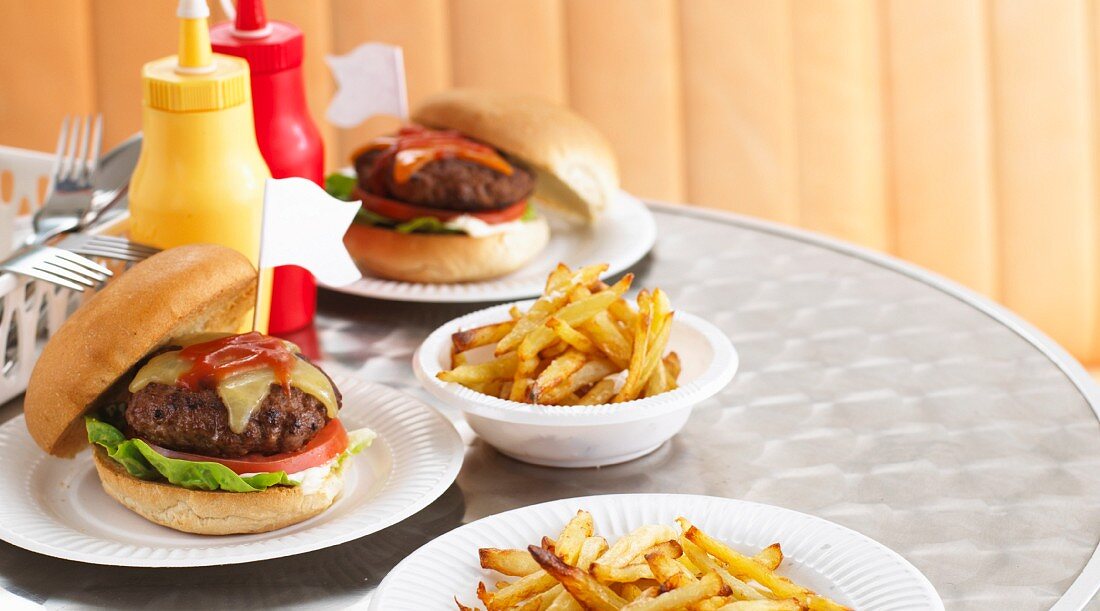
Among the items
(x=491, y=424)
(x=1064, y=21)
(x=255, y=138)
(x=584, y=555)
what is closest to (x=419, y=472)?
(x=491, y=424)

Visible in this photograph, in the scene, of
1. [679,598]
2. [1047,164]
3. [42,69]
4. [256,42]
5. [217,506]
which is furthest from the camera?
[1047,164]

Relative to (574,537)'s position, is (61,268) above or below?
above

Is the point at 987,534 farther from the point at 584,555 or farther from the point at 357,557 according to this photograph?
the point at 357,557

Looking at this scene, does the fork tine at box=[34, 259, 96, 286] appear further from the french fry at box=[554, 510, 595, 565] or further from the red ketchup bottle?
the french fry at box=[554, 510, 595, 565]

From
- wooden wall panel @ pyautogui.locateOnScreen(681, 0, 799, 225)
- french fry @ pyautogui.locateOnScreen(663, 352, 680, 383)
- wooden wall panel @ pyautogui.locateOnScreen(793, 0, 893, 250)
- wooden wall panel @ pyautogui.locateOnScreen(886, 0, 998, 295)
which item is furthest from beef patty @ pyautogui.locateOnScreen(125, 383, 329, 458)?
wooden wall panel @ pyautogui.locateOnScreen(886, 0, 998, 295)

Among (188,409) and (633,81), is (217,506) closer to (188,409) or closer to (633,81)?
(188,409)

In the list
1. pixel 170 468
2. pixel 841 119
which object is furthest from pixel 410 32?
pixel 170 468
